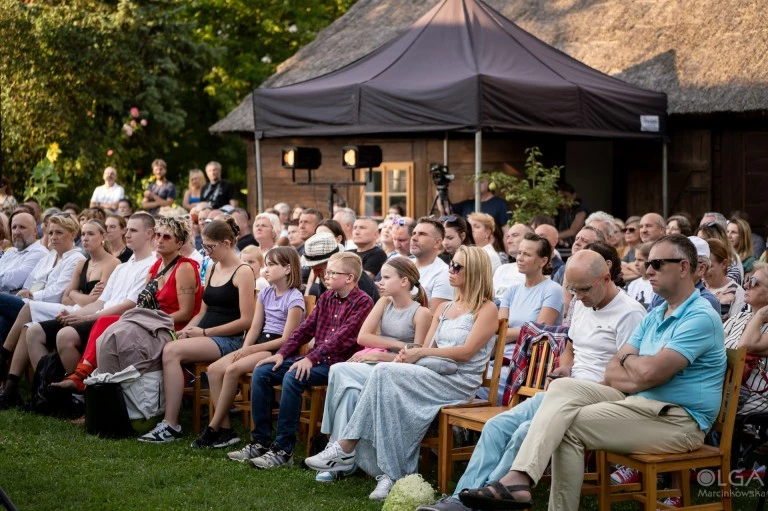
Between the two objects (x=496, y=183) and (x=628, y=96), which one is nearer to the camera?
(x=496, y=183)

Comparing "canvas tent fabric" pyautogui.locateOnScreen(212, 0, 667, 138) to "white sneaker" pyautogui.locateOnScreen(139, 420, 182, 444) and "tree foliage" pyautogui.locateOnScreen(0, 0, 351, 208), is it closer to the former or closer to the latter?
"white sneaker" pyautogui.locateOnScreen(139, 420, 182, 444)

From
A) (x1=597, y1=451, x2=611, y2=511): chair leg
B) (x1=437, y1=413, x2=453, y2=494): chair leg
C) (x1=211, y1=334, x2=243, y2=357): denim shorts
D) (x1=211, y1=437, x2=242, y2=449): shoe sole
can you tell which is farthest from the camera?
(x1=211, y1=334, x2=243, y2=357): denim shorts

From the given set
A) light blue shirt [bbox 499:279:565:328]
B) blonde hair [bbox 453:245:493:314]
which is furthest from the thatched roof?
blonde hair [bbox 453:245:493:314]

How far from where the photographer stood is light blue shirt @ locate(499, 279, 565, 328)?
700cm

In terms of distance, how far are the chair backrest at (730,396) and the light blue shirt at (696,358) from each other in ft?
0.18

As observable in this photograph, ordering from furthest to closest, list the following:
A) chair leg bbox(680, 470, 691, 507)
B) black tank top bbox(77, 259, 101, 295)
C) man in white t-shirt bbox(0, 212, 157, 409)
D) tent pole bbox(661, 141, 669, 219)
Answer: tent pole bbox(661, 141, 669, 219)
black tank top bbox(77, 259, 101, 295)
man in white t-shirt bbox(0, 212, 157, 409)
chair leg bbox(680, 470, 691, 507)

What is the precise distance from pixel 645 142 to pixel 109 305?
9022 millimetres

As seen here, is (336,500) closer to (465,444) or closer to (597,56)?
(465,444)

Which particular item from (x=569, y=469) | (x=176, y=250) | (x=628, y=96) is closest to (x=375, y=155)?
(x=628, y=96)

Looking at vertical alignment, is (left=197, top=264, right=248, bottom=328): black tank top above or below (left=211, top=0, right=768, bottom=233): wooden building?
below

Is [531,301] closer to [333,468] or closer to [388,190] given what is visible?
[333,468]

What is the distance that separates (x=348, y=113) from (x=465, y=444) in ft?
17.3

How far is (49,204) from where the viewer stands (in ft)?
70.8

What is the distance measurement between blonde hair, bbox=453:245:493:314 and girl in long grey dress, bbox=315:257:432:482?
45 centimetres
